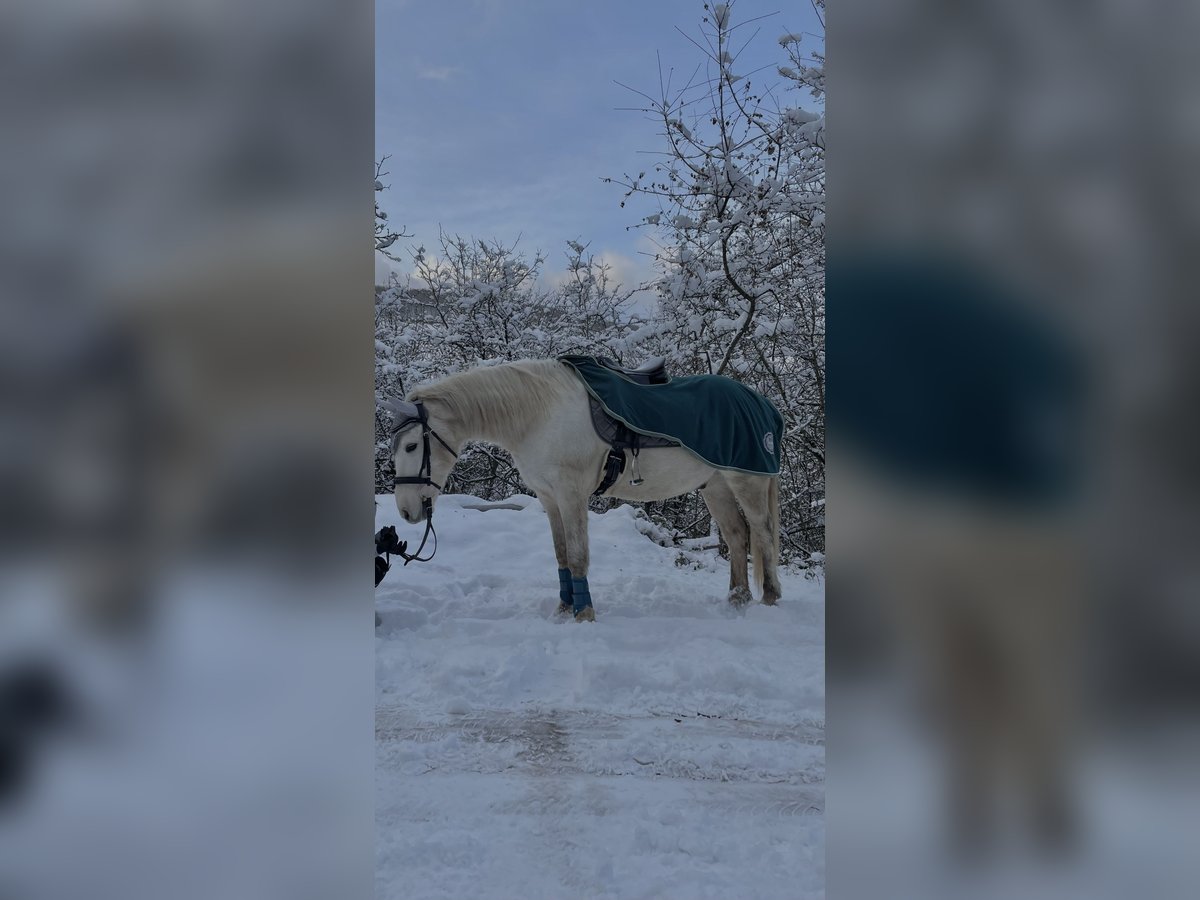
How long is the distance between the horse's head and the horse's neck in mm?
165

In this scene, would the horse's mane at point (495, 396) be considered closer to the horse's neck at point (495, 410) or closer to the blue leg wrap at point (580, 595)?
the horse's neck at point (495, 410)

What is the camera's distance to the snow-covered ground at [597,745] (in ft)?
4.12

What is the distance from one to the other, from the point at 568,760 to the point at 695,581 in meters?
2.83

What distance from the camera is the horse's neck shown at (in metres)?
3.60

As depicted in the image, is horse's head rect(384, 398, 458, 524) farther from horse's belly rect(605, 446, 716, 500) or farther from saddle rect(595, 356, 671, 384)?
saddle rect(595, 356, 671, 384)

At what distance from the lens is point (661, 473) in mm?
3906
